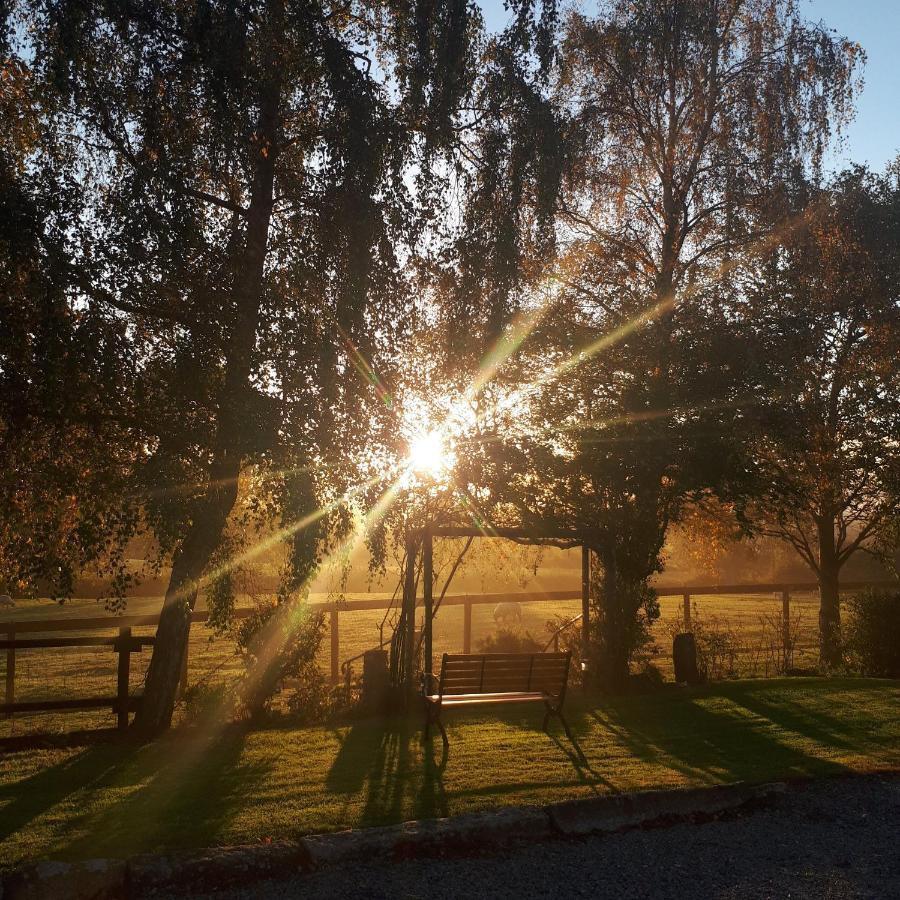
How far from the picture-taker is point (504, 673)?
1010 cm

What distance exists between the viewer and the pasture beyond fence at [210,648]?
1027cm

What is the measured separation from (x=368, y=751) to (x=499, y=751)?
52.4 inches

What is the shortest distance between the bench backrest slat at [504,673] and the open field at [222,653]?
2.60m

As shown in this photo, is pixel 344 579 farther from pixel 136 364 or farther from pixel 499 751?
pixel 136 364

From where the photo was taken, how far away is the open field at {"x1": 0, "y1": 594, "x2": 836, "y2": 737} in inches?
517

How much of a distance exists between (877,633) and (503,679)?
7.93m

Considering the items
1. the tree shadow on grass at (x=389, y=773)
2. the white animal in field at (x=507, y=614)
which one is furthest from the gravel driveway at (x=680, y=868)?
the white animal in field at (x=507, y=614)

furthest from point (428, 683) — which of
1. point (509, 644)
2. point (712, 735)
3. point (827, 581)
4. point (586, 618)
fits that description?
point (827, 581)

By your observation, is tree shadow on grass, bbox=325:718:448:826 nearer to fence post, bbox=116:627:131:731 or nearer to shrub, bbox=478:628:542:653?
fence post, bbox=116:627:131:731

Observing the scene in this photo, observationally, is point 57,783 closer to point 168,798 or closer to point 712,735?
point 168,798

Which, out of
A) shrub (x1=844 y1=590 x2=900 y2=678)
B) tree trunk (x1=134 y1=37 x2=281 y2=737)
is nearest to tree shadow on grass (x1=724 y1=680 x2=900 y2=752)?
shrub (x1=844 y1=590 x2=900 y2=678)

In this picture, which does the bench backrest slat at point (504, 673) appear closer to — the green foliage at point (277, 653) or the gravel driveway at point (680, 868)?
the green foliage at point (277, 653)

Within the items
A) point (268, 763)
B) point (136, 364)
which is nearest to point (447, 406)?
point (136, 364)

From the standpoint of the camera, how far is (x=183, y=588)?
9969mm
